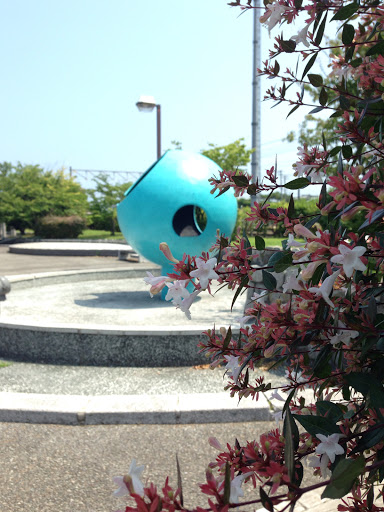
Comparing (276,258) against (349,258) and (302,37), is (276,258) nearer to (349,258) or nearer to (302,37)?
(349,258)

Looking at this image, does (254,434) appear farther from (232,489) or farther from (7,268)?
(7,268)

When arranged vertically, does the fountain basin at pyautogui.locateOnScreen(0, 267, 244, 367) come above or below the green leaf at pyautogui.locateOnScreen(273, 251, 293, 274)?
below

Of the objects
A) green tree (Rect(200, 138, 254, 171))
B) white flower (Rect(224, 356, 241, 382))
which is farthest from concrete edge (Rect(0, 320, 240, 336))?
green tree (Rect(200, 138, 254, 171))

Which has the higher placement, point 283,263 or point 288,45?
point 288,45

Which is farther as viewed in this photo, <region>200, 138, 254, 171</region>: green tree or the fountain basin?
<region>200, 138, 254, 171</region>: green tree

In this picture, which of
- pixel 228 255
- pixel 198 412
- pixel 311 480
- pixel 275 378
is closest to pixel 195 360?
pixel 275 378

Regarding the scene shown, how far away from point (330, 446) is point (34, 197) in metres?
40.8

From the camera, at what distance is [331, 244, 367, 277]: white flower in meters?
1.03

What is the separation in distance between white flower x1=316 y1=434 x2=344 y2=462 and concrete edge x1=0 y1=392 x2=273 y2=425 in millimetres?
3396

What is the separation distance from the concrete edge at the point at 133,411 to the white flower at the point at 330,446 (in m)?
3.40

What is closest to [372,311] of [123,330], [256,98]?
[123,330]

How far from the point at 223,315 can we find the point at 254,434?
3905mm

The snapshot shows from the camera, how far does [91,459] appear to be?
3885 millimetres

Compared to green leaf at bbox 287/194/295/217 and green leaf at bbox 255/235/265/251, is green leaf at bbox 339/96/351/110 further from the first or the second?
green leaf at bbox 255/235/265/251
